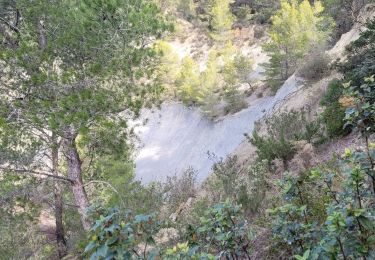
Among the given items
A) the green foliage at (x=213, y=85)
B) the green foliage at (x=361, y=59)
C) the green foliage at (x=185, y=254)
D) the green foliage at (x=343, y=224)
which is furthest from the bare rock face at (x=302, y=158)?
the green foliage at (x=213, y=85)

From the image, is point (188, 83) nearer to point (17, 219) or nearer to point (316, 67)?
point (316, 67)

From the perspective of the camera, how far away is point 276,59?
30.2m

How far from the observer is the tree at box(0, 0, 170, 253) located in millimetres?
6531

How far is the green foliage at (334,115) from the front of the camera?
30.8 feet

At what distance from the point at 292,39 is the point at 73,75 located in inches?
1027

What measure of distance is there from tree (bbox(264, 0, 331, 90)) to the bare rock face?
20158 mm

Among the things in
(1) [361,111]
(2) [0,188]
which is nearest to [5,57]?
(2) [0,188]

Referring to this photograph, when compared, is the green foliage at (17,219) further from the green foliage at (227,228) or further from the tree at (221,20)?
the tree at (221,20)

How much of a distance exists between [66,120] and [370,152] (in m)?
4.73

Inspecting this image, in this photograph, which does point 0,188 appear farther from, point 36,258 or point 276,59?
point 276,59

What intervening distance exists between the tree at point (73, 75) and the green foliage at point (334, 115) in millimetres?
4553

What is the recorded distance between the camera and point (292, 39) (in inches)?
1192

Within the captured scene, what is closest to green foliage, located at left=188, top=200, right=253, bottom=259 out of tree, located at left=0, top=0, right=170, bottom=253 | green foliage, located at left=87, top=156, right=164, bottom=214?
tree, located at left=0, top=0, right=170, bottom=253

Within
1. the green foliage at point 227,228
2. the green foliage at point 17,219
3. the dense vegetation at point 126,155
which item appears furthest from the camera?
the green foliage at point 17,219
